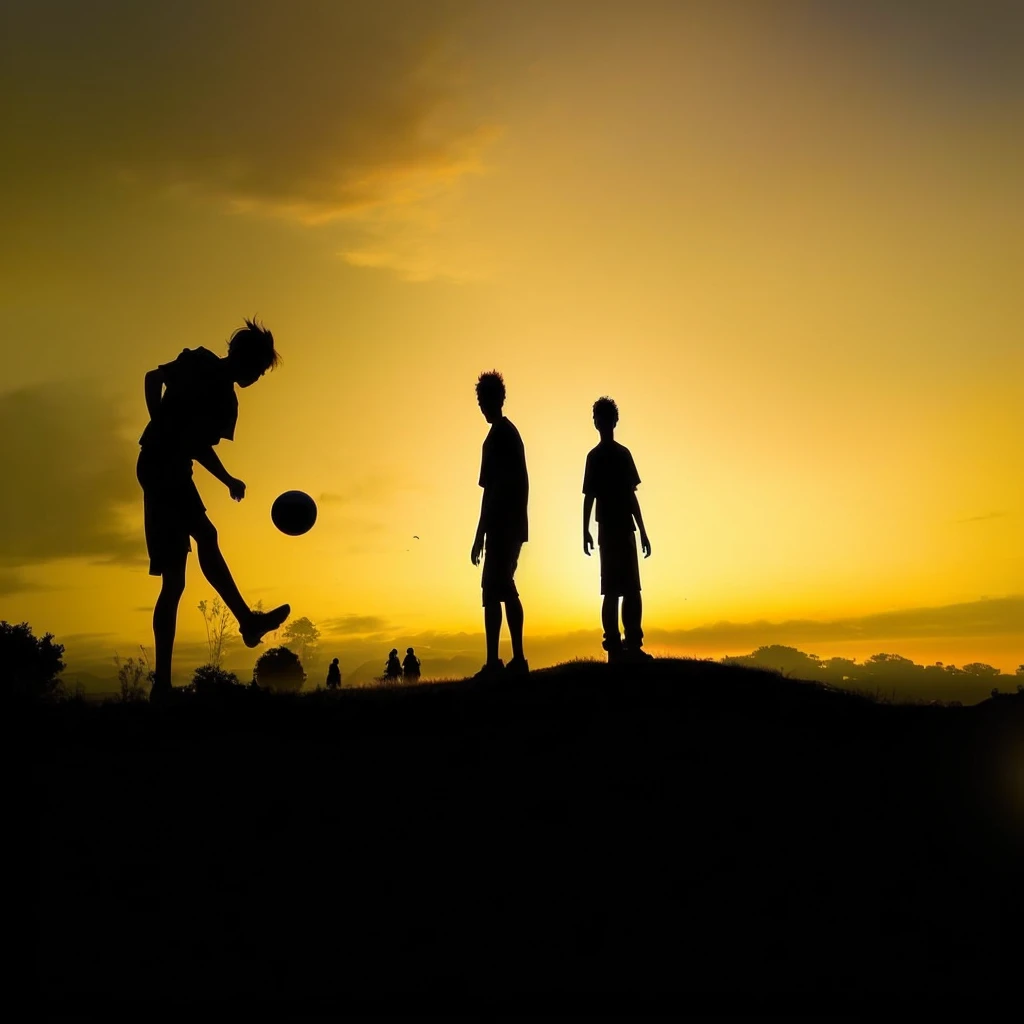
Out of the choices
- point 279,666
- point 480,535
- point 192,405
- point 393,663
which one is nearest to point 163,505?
point 192,405

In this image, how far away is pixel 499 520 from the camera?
1352cm

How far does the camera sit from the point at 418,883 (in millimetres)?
6559

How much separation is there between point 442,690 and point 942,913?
22.3 feet

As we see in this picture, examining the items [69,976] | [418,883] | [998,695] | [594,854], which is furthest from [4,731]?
[998,695]

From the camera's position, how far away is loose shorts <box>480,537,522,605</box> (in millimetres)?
13266

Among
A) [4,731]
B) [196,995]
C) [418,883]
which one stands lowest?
[196,995]

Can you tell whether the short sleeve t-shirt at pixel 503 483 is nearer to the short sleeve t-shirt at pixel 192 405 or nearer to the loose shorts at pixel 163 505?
the short sleeve t-shirt at pixel 192 405

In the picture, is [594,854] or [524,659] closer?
[594,854]

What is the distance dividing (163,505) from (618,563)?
645 cm

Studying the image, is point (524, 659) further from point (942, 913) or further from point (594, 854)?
point (942, 913)

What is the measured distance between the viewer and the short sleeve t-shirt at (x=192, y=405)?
1071cm

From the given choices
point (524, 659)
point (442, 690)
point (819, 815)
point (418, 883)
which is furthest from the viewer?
point (524, 659)

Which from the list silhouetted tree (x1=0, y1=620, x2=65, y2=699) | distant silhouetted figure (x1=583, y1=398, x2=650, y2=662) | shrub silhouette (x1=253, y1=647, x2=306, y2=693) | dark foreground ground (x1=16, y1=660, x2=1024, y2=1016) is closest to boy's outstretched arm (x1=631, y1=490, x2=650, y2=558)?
distant silhouetted figure (x1=583, y1=398, x2=650, y2=662)

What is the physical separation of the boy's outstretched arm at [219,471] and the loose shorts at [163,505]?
185mm
